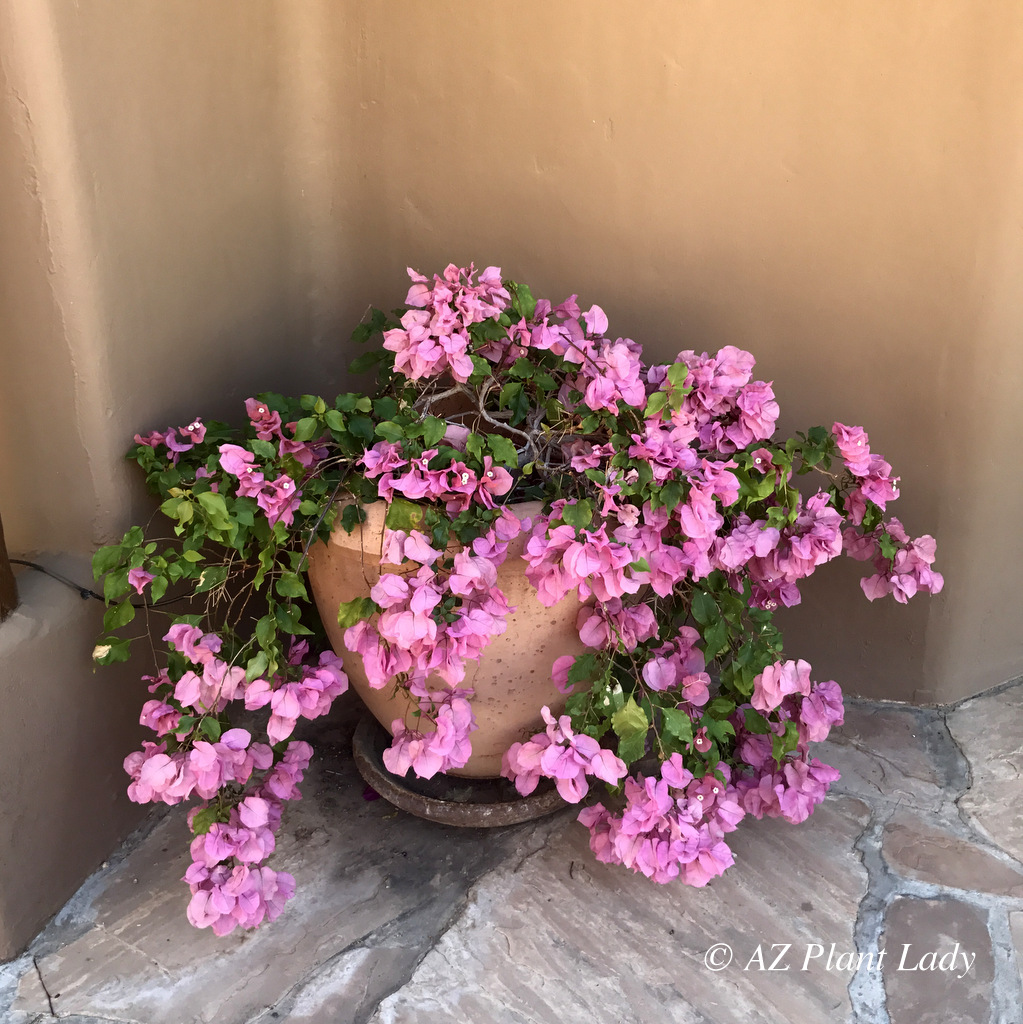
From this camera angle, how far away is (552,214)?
1797mm

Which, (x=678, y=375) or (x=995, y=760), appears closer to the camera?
(x=678, y=375)

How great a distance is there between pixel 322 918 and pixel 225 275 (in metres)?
1.06

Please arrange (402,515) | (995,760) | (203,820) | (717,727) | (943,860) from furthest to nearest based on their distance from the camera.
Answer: (995,760) < (943,860) < (717,727) < (203,820) < (402,515)

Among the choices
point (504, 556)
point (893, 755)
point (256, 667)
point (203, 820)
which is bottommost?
point (893, 755)

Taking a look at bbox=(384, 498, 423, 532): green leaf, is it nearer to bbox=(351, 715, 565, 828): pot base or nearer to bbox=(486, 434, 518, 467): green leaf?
bbox=(486, 434, 518, 467): green leaf

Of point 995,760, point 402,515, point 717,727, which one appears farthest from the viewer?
point 995,760

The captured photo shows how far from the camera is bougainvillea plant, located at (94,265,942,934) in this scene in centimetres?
124

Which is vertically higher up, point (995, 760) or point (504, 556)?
point (504, 556)

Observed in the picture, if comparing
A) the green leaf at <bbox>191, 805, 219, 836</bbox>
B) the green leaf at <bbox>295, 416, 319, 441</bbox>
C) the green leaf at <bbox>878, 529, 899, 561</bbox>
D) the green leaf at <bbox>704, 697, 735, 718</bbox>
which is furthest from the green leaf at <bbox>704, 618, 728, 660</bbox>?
the green leaf at <bbox>191, 805, 219, 836</bbox>

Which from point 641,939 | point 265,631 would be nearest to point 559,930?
point 641,939

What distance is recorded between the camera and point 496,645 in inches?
56.9

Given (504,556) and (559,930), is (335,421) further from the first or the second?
Result: (559,930)

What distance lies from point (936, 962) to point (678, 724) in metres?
0.51

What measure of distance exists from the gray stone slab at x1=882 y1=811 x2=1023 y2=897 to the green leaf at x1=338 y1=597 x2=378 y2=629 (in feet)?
3.14
